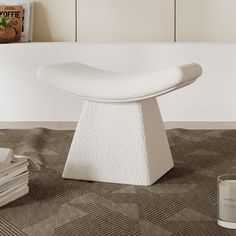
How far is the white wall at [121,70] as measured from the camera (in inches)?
119

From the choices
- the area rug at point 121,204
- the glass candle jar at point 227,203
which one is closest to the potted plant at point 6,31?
the area rug at point 121,204

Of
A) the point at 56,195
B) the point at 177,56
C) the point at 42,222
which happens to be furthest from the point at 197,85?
the point at 42,222

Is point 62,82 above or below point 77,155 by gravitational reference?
above

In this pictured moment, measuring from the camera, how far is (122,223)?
1.42 meters

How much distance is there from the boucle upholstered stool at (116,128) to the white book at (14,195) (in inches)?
8.7

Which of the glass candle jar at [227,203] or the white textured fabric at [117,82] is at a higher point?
Result: the white textured fabric at [117,82]

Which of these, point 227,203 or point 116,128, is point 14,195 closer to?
point 116,128

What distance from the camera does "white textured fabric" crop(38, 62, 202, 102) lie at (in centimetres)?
162

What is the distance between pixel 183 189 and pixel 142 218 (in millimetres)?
290

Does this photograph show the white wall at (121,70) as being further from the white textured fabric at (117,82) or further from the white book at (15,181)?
the white book at (15,181)

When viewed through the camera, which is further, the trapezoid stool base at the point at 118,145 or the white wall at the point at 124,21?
the white wall at the point at 124,21

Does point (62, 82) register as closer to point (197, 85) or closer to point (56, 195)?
point (56, 195)

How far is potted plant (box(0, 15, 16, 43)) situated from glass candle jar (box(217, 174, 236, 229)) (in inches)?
85.0

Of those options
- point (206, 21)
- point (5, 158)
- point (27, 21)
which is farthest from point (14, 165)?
point (206, 21)
